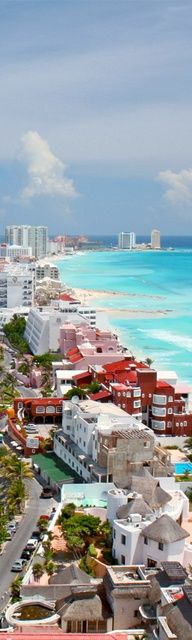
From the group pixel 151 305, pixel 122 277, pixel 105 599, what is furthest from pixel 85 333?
pixel 122 277

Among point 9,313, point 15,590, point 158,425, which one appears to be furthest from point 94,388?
point 9,313

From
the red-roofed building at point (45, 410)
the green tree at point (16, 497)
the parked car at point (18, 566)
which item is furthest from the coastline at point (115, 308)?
the parked car at point (18, 566)

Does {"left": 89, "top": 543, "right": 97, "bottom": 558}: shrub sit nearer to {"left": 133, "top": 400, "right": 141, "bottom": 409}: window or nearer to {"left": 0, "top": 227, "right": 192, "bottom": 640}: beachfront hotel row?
{"left": 0, "top": 227, "right": 192, "bottom": 640}: beachfront hotel row

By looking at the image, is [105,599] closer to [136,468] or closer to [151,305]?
[136,468]

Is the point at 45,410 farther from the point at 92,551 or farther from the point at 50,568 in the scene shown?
the point at 50,568

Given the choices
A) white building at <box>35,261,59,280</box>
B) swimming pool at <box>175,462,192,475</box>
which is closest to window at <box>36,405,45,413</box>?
swimming pool at <box>175,462,192,475</box>
